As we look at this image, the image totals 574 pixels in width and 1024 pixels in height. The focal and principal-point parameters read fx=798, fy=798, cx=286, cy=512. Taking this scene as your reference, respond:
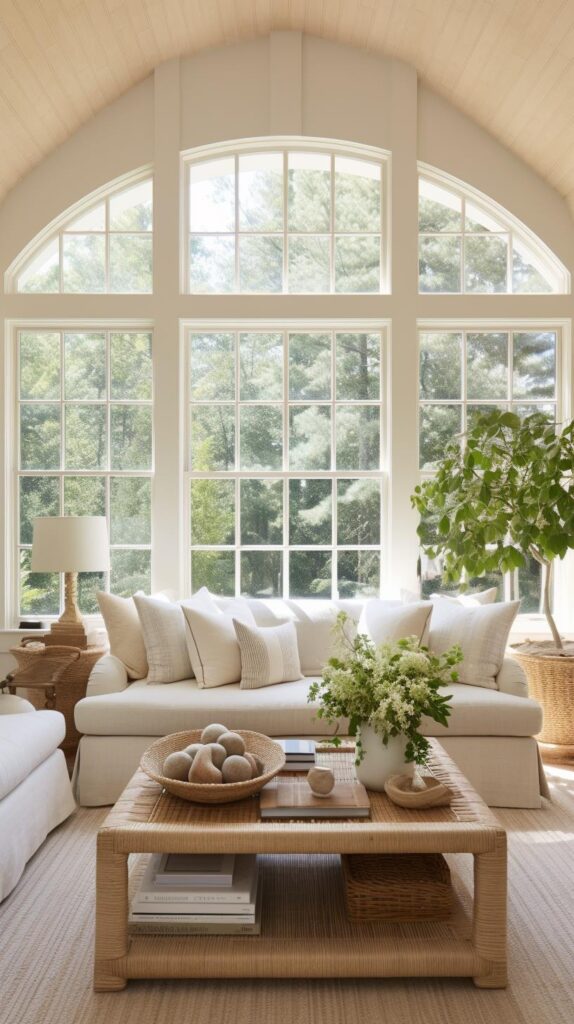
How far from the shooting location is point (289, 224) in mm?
5102

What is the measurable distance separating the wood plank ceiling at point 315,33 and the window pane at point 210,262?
103 cm

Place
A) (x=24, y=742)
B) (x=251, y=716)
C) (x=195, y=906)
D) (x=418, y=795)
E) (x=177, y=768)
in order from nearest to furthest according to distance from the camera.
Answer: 1. (x=195, y=906)
2. (x=418, y=795)
3. (x=177, y=768)
4. (x=24, y=742)
5. (x=251, y=716)

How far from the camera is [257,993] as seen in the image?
219cm

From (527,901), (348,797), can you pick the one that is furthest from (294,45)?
(527,901)

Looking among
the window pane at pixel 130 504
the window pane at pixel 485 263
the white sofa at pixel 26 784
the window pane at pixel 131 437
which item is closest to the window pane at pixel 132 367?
the window pane at pixel 131 437

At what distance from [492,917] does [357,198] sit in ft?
14.1

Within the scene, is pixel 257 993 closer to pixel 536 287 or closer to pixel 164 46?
pixel 536 287

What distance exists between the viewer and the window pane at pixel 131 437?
5.10 meters

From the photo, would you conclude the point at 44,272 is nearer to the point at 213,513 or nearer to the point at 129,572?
the point at 213,513

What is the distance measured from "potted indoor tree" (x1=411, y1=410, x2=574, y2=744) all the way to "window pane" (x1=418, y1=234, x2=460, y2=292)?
45.4 inches

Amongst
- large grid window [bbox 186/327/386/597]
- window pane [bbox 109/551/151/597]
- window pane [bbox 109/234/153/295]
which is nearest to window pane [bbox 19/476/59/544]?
window pane [bbox 109/551/151/597]

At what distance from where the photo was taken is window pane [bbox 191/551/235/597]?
507 centimetres

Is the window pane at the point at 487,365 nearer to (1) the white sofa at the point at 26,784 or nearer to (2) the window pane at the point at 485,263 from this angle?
(2) the window pane at the point at 485,263

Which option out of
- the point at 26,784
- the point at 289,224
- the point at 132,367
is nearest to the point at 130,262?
the point at 132,367
